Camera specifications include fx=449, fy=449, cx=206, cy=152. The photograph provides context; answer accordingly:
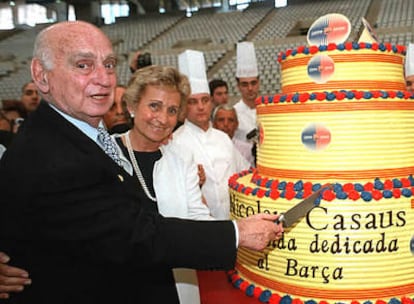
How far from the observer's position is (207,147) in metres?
3.13

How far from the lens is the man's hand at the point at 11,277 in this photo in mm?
1348

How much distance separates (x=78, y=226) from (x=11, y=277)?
1.05 feet

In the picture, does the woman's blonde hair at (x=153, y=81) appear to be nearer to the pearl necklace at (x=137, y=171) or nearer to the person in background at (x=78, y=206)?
the pearl necklace at (x=137, y=171)

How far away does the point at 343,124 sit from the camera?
1930 mm

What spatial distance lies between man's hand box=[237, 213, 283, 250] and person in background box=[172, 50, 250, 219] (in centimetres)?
147

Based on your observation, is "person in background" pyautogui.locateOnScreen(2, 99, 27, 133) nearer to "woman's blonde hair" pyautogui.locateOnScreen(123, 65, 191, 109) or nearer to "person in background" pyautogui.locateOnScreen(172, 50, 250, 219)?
"person in background" pyautogui.locateOnScreen(172, 50, 250, 219)

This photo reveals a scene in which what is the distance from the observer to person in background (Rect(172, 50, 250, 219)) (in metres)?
3.08

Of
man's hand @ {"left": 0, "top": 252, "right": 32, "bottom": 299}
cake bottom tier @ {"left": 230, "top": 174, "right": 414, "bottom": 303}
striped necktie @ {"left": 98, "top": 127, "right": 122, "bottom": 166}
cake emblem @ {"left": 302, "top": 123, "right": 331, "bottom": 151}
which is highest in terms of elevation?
striped necktie @ {"left": 98, "top": 127, "right": 122, "bottom": 166}

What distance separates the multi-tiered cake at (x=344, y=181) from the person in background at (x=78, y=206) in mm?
613

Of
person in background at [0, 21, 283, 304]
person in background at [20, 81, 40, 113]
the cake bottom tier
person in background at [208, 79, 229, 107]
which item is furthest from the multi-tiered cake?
person in background at [20, 81, 40, 113]

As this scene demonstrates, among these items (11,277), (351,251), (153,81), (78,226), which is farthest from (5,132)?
(351,251)

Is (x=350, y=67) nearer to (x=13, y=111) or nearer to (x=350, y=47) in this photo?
(x=350, y=47)

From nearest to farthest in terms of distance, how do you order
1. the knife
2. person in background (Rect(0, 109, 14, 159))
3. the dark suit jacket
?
1. the dark suit jacket
2. the knife
3. person in background (Rect(0, 109, 14, 159))

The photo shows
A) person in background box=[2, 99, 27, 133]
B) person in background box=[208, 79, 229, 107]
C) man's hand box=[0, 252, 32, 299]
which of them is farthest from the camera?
person in background box=[208, 79, 229, 107]
